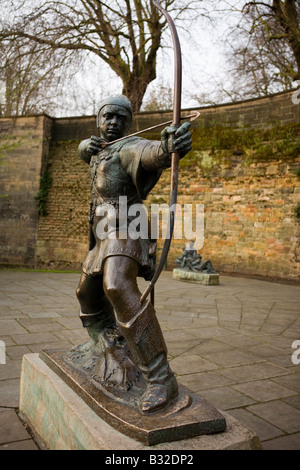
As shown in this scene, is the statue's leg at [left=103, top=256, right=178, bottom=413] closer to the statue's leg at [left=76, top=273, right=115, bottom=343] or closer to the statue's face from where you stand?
the statue's leg at [left=76, top=273, right=115, bottom=343]

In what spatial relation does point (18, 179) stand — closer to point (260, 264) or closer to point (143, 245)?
point (260, 264)

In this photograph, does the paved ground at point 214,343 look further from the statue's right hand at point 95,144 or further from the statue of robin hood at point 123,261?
the statue's right hand at point 95,144

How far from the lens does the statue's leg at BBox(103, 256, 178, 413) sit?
69.8 inches

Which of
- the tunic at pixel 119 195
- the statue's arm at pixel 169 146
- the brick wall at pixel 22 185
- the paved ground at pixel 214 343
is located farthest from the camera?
the brick wall at pixel 22 185

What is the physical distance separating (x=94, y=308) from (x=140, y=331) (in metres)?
0.60

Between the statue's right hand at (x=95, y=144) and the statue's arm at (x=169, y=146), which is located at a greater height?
the statue's right hand at (x=95, y=144)

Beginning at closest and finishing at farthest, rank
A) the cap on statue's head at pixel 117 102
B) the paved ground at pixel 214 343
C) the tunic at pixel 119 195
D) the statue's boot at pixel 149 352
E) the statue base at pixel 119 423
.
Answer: the statue base at pixel 119 423 < the statue's boot at pixel 149 352 < the tunic at pixel 119 195 < the cap on statue's head at pixel 117 102 < the paved ground at pixel 214 343

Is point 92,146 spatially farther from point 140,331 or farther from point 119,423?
point 119,423

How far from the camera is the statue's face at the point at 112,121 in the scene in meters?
2.19

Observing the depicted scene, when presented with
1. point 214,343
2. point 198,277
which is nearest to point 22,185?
point 198,277

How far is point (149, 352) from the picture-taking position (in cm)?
179

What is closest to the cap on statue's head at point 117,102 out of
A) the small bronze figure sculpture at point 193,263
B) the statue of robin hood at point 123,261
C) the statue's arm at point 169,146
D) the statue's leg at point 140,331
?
the statue of robin hood at point 123,261

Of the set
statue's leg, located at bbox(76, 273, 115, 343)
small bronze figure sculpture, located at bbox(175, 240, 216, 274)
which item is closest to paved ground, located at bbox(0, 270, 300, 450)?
statue's leg, located at bbox(76, 273, 115, 343)

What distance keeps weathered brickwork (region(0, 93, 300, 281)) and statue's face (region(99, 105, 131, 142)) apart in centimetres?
908
